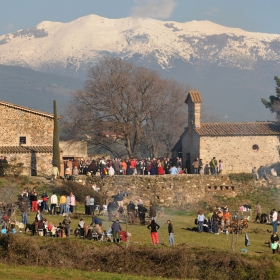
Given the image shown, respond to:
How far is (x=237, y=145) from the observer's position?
5369 centimetres

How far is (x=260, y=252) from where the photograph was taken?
33.5 meters

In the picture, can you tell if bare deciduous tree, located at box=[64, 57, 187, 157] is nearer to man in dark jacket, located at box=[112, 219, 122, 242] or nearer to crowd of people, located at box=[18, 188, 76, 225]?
crowd of people, located at box=[18, 188, 76, 225]

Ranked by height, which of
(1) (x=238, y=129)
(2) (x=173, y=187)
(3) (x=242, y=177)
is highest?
(1) (x=238, y=129)

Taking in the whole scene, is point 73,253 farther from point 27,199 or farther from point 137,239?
point 27,199

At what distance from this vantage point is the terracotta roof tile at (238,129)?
53562mm

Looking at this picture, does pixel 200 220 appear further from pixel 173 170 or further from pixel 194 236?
pixel 173 170

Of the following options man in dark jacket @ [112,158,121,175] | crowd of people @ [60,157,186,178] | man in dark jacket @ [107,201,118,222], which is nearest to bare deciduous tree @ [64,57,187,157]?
crowd of people @ [60,157,186,178]

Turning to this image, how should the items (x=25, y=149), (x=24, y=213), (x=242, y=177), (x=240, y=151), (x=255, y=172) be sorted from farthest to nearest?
1. (x=240, y=151)
2. (x=255, y=172)
3. (x=242, y=177)
4. (x=25, y=149)
5. (x=24, y=213)

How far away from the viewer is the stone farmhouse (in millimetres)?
53312

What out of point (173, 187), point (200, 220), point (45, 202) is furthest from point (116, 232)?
point (173, 187)

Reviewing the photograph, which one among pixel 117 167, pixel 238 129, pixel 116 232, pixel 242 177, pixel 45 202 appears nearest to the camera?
pixel 116 232

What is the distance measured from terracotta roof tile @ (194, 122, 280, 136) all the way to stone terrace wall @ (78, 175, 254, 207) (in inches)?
136

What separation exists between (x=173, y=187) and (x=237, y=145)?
20.2ft

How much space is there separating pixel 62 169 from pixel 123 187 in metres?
4.40
